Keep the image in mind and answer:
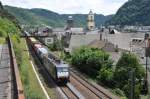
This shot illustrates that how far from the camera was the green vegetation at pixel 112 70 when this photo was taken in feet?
174

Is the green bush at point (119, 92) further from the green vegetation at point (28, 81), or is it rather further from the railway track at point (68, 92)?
the green vegetation at point (28, 81)

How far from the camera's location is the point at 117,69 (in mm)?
56125

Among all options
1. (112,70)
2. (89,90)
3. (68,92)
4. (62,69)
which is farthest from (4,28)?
(68,92)

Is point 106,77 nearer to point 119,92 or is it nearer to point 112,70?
point 112,70

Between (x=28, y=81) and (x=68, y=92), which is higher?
(x=28, y=81)

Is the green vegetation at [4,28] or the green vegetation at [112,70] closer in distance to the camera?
the green vegetation at [112,70]

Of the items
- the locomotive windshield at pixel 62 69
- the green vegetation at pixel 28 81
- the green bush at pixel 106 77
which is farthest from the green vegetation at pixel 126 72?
the green vegetation at pixel 28 81

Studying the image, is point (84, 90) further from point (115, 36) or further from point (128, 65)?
point (115, 36)

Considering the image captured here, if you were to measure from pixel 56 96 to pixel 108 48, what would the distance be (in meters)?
52.5

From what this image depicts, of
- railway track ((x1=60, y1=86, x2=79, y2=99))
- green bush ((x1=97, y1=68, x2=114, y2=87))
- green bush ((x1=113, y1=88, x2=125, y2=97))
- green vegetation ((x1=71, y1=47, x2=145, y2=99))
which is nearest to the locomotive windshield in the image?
railway track ((x1=60, y1=86, x2=79, y2=99))

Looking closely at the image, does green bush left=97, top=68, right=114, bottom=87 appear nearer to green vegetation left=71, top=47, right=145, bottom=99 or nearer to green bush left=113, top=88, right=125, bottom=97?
green vegetation left=71, top=47, right=145, bottom=99

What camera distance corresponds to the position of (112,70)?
59.1 metres

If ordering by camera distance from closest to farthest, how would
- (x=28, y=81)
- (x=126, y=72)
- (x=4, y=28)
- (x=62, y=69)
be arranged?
(x=28, y=81)
(x=62, y=69)
(x=126, y=72)
(x=4, y=28)

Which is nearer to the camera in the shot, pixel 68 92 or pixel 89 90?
pixel 68 92
